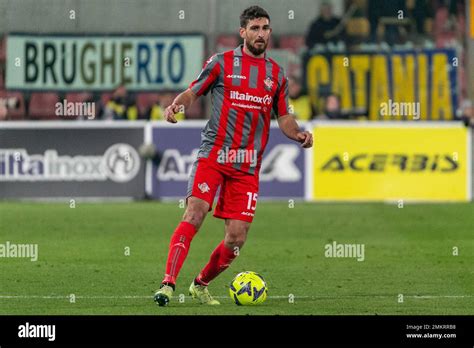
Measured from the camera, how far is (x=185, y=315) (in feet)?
32.2

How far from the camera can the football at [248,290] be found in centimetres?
1067

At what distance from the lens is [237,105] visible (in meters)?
10.8

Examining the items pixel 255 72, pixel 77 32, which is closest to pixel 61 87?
pixel 77 32

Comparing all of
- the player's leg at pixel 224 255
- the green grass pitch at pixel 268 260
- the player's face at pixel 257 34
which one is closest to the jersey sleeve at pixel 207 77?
the player's face at pixel 257 34

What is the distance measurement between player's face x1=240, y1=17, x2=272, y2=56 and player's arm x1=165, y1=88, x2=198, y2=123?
1.82ft

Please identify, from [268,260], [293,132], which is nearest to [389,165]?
[268,260]

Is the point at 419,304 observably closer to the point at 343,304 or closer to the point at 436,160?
the point at 343,304

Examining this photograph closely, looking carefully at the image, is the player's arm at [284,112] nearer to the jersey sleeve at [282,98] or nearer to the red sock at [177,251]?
the jersey sleeve at [282,98]

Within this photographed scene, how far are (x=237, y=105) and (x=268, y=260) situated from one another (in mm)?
3626

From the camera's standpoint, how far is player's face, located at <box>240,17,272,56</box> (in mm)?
10500

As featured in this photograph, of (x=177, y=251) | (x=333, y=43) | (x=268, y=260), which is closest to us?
(x=177, y=251)

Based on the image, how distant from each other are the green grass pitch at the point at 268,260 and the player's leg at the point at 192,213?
31cm

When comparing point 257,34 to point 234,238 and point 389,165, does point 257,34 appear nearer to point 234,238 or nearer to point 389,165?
point 234,238

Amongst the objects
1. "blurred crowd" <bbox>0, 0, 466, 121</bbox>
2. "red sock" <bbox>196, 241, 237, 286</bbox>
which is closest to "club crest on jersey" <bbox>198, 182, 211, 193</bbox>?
"red sock" <bbox>196, 241, 237, 286</bbox>
